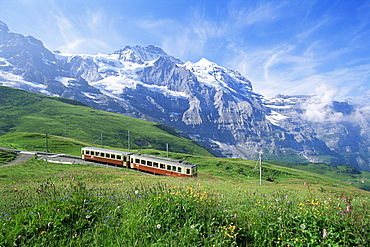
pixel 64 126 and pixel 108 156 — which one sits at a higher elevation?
pixel 64 126

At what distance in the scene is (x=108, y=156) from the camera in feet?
164

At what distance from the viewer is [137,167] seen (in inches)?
1758

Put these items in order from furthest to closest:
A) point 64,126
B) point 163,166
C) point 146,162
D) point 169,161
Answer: point 64,126, point 146,162, point 169,161, point 163,166

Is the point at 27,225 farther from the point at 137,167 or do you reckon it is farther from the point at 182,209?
the point at 137,167

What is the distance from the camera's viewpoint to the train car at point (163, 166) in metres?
38.8

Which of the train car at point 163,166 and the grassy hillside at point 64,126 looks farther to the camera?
the grassy hillside at point 64,126

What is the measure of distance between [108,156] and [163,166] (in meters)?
16.7

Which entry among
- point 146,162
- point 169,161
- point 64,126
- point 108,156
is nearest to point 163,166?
point 169,161

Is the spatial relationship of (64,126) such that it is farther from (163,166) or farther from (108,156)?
(163,166)

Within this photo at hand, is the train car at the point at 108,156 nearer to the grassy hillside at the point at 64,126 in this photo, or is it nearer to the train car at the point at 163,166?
the train car at the point at 163,166

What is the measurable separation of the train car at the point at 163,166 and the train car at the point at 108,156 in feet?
7.78

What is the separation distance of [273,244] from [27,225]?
20.7ft

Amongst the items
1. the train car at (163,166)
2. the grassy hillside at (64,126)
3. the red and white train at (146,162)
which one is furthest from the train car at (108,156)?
the grassy hillside at (64,126)

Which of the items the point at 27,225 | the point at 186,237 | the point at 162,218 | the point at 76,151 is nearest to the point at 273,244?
the point at 186,237
